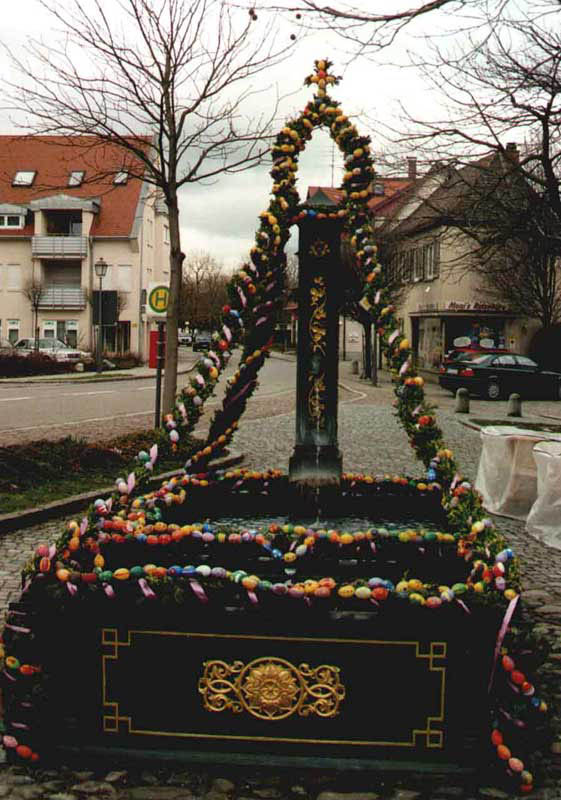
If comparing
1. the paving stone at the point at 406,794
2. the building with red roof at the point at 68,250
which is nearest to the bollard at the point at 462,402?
the paving stone at the point at 406,794

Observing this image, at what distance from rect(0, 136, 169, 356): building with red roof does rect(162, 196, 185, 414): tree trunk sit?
36.6 m

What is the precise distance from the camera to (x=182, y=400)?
5672 millimetres

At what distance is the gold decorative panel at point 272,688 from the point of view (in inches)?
161

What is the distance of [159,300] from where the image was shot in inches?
602

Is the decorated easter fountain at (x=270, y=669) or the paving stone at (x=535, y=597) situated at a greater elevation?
the decorated easter fountain at (x=270, y=669)

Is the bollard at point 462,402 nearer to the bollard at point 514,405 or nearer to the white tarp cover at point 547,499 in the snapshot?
the bollard at point 514,405

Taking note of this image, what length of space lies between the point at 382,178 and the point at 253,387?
33.2 feet

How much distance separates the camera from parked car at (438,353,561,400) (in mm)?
31203

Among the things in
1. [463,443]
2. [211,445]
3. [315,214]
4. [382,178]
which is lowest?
[463,443]

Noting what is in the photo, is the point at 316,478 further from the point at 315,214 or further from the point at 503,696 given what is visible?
the point at 503,696

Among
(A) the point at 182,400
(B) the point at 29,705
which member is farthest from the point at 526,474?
(B) the point at 29,705

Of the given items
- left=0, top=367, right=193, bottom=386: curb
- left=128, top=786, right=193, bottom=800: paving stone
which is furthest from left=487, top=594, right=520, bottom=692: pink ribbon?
left=0, top=367, right=193, bottom=386: curb

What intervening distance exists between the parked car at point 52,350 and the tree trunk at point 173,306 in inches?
1094

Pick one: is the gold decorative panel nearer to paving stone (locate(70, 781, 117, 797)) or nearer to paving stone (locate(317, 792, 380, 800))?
paving stone (locate(317, 792, 380, 800))
